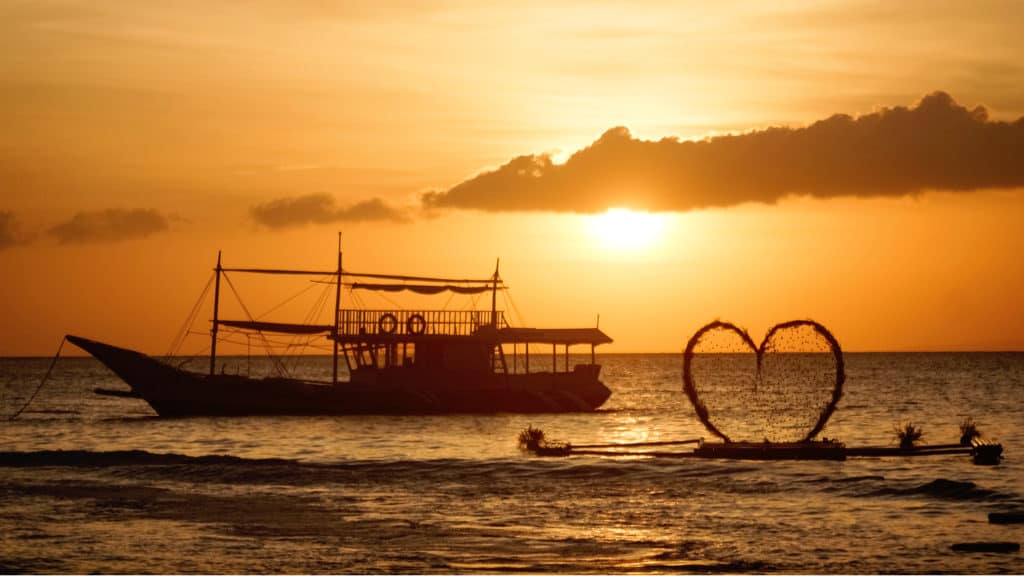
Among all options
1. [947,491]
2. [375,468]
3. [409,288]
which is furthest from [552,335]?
[947,491]

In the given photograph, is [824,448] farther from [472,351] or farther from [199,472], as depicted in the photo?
[472,351]

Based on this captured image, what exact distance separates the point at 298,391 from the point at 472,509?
38.2 meters

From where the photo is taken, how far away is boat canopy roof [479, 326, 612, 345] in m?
71.5

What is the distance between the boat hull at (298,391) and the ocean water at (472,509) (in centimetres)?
867

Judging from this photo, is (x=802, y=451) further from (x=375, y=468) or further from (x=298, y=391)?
(x=298, y=391)

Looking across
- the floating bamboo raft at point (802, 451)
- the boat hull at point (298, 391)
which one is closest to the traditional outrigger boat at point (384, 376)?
the boat hull at point (298, 391)

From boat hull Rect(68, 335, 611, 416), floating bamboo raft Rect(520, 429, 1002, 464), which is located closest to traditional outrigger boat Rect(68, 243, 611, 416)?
boat hull Rect(68, 335, 611, 416)

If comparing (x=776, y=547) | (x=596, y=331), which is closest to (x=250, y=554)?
(x=776, y=547)

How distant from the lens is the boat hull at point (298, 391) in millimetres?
68062

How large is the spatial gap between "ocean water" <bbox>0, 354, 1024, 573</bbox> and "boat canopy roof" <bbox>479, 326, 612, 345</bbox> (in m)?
12.8

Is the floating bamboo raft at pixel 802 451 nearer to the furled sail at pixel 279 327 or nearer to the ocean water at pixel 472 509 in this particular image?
the ocean water at pixel 472 509

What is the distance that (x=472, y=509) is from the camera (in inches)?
1256

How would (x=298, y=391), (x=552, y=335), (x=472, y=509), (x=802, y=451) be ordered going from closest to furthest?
(x=472, y=509) → (x=802, y=451) → (x=298, y=391) → (x=552, y=335)

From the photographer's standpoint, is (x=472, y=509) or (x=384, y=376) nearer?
(x=472, y=509)
